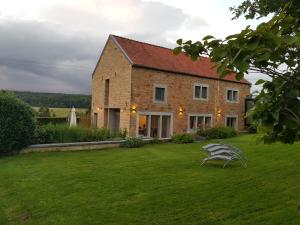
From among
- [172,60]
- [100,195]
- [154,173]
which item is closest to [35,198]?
[100,195]

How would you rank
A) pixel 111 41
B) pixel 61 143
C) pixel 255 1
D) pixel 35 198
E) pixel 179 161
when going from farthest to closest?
pixel 111 41
pixel 61 143
pixel 179 161
pixel 255 1
pixel 35 198

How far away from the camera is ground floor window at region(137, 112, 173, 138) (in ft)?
82.9

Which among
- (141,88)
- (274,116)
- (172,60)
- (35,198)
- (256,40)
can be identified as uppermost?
(172,60)

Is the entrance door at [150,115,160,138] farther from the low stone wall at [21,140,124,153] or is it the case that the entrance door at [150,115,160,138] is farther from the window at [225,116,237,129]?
the window at [225,116,237,129]

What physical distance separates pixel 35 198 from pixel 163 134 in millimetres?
19269

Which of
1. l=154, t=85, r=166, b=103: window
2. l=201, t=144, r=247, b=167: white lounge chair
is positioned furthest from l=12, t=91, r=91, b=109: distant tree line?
l=201, t=144, r=247, b=167: white lounge chair

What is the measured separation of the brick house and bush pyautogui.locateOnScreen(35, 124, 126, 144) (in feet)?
13.9

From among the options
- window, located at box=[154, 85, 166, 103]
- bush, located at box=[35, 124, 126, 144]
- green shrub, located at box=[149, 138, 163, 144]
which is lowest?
green shrub, located at box=[149, 138, 163, 144]

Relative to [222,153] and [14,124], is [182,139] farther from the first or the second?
[14,124]

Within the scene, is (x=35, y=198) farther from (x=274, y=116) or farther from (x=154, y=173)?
(x=274, y=116)

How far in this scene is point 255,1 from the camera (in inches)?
416

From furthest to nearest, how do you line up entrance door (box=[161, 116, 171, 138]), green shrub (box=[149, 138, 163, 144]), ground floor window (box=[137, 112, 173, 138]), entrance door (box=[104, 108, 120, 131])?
Answer: entrance door (box=[104, 108, 120, 131]), entrance door (box=[161, 116, 171, 138]), ground floor window (box=[137, 112, 173, 138]), green shrub (box=[149, 138, 163, 144])

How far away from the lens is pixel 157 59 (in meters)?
26.9

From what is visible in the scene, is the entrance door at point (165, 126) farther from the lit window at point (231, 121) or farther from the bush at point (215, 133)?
the lit window at point (231, 121)
